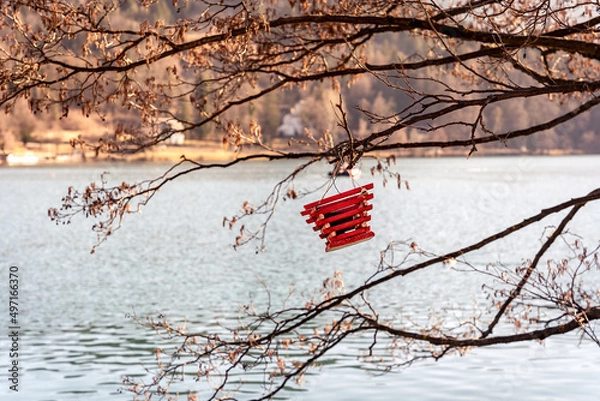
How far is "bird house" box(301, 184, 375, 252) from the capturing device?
23.5 ft

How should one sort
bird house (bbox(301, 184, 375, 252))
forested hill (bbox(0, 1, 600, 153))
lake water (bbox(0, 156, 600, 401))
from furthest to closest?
forested hill (bbox(0, 1, 600, 153)), lake water (bbox(0, 156, 600, 401)), bird house (bbox(301, 184, 375, 252))

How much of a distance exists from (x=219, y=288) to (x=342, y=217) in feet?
57.8

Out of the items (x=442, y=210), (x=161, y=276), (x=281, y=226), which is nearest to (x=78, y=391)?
(x=161, y=276)

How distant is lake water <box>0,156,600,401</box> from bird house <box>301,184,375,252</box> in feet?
23.3

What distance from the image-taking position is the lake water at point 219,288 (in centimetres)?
1462

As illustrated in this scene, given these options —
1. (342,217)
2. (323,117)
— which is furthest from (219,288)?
(323,117)

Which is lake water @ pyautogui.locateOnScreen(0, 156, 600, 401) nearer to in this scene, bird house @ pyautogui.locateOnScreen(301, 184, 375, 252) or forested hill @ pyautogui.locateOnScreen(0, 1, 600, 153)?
bird house @ pyautogui.locateOnScreen(301, 184, 375, 252)

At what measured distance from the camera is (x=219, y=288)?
2455 cm

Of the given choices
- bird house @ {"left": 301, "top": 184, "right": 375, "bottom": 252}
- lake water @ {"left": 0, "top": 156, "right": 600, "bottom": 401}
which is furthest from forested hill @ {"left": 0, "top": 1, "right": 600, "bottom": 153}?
bird house @ {"left": 301, "top": 184, "right": 375, "bottom": 252}

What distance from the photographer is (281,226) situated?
1722 inches

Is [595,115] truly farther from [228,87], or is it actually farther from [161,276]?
[228,87]

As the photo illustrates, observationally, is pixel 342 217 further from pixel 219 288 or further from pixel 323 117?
pixel 323 117

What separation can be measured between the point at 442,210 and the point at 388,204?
6142 millimetres

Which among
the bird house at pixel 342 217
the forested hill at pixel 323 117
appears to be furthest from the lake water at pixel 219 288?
the forested hill at pixel 323 117
